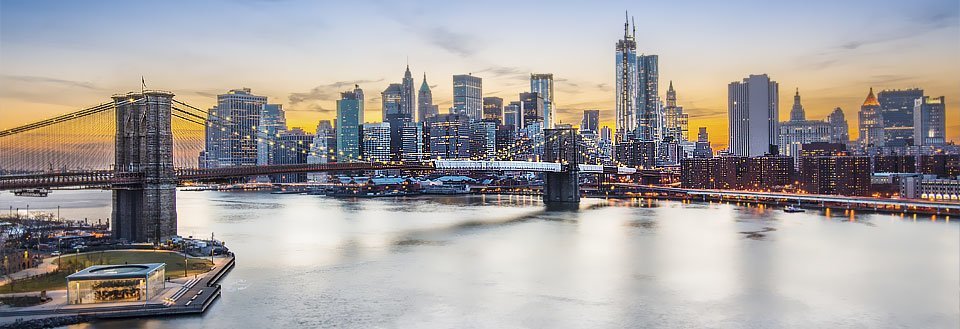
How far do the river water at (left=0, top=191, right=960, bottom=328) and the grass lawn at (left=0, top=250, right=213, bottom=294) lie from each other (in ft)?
3.16

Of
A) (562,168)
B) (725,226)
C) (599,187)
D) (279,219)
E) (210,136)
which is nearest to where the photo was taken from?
(725,226)

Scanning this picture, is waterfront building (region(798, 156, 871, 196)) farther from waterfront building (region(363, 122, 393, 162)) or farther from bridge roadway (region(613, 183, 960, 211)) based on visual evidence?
waterfront building (region(363, 122, 393, 162))

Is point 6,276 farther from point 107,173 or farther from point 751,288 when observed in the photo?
point 751,288

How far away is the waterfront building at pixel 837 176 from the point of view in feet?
154

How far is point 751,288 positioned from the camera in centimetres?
1401

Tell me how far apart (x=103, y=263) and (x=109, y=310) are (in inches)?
164

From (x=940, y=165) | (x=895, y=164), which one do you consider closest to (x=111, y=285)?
(x=940, y=165)

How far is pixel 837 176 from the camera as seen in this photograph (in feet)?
160

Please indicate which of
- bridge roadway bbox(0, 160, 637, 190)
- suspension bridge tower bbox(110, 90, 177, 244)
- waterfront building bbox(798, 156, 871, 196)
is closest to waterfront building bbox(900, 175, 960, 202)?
waterfront building bbox(798, 156, 871, 196)

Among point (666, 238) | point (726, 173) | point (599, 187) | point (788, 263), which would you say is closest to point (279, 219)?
point (666, 238)

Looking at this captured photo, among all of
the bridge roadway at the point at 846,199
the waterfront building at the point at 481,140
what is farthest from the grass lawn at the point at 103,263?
the waterfront building at the point at 481,140

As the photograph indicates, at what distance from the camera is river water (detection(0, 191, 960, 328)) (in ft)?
37.7

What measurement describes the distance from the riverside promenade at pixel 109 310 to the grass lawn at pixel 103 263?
1494 mm

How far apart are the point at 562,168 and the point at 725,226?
628 inches
